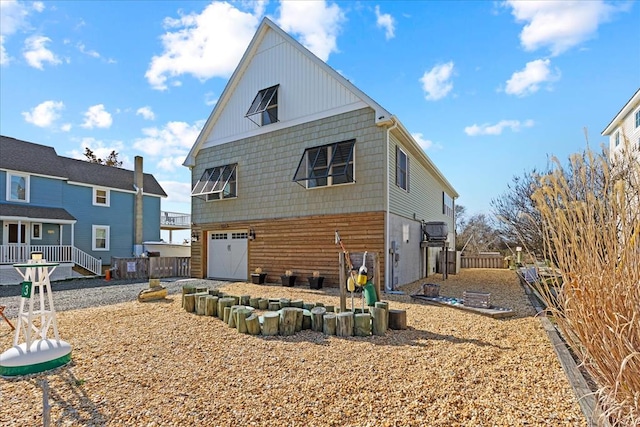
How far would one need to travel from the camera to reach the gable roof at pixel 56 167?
1634 centimetres

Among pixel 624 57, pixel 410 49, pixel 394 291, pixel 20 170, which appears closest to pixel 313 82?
pixel 410 49

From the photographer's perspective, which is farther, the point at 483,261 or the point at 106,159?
the point at 106,159

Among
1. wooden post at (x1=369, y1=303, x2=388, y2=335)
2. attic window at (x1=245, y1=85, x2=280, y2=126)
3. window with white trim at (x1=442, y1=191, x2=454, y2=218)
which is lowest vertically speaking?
wooden post at (x1=369, y1=303, x2=388, y2=335)

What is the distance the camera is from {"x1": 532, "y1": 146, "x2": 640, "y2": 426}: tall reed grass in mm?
2221

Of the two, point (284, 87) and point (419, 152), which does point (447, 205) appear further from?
point (284, 87)

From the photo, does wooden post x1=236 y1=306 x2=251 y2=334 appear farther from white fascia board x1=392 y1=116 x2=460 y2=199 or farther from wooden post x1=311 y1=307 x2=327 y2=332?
white fascia board x1=392 y1=116 x2=460 y2=199

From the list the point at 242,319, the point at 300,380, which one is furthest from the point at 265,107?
the point at 300,380

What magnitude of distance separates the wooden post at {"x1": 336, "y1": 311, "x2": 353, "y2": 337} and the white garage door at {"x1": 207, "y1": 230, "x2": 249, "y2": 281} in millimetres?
8545

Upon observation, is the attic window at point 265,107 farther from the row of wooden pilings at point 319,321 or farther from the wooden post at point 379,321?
the wooden post at point 379,321

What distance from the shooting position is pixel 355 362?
3.97 m

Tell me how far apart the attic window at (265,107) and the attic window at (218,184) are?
6.75ft

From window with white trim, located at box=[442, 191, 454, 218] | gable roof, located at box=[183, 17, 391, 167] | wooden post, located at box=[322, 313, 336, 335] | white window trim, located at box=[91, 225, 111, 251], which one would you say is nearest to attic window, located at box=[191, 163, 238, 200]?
gable roof, located at box=[183, 17, 391, 167]

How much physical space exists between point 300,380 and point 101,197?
2056cm

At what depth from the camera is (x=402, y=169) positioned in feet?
38.3
